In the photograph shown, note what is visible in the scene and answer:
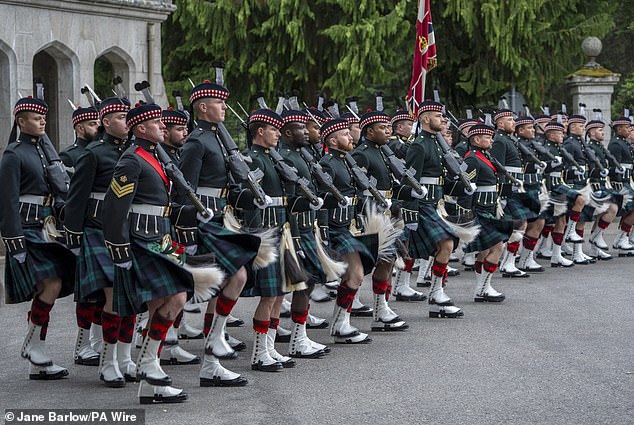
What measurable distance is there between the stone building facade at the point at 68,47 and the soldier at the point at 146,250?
827cm

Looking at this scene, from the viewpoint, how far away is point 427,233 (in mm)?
11031

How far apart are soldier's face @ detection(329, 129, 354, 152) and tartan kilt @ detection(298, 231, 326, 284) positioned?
1050 millimetres

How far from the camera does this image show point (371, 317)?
11.5 metres

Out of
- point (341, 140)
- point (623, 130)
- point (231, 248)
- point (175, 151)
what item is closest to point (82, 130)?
point (175, 151)

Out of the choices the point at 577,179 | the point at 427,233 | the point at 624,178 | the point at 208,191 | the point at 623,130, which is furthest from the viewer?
the point at 623,130

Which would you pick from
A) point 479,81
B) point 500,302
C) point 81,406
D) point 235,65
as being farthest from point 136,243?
point 479,81

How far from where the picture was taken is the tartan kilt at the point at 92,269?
7855mm

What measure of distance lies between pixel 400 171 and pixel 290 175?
2.08 meters

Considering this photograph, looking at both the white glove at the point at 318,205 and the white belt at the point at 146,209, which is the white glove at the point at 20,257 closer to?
the white belt at the point at 146,209

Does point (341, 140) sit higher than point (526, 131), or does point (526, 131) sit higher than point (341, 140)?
point (341, 140)

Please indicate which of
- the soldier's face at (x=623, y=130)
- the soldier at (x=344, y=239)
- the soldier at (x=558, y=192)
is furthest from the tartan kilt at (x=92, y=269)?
the soldier's face at (x=623, y=130)

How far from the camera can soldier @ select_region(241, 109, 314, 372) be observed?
8438 mm

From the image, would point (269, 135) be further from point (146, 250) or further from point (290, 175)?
point (146, 250)

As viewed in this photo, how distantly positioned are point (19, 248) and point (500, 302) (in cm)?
567
